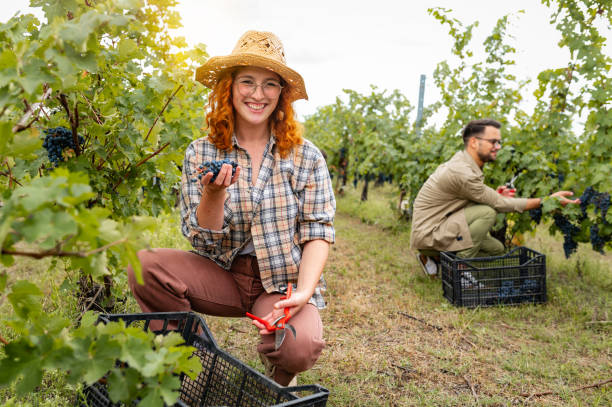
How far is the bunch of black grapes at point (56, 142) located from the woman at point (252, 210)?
500mm

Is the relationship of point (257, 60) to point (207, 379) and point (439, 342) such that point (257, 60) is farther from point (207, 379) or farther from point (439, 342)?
point (439, 342)

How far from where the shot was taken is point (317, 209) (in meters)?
2.23

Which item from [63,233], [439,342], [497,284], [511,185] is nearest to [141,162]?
[63,233]

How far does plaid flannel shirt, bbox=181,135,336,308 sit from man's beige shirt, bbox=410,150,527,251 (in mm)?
2206

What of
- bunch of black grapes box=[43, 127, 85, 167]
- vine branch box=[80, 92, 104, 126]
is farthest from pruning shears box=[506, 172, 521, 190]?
bunch of black grapes box=[43, 127, 85, 167]

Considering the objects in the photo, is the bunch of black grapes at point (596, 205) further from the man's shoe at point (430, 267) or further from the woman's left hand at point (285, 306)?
the woman's left hand at point (285, 306)

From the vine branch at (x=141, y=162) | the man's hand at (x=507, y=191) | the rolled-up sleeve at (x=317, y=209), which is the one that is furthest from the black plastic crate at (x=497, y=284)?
the vine branch at (x=141, y=162)

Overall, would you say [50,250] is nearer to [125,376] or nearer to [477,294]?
[125,376]

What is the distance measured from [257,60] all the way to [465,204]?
288 centimetres

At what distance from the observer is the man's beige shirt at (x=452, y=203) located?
163 inches

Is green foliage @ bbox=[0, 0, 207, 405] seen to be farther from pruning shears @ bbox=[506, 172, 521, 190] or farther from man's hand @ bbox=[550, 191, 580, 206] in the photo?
pruning shears @ bbox=[506, 172, 521, 190]

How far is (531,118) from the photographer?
4754 millimetres

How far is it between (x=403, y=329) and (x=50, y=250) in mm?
2761

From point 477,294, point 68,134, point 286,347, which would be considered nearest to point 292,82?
point 68,134
